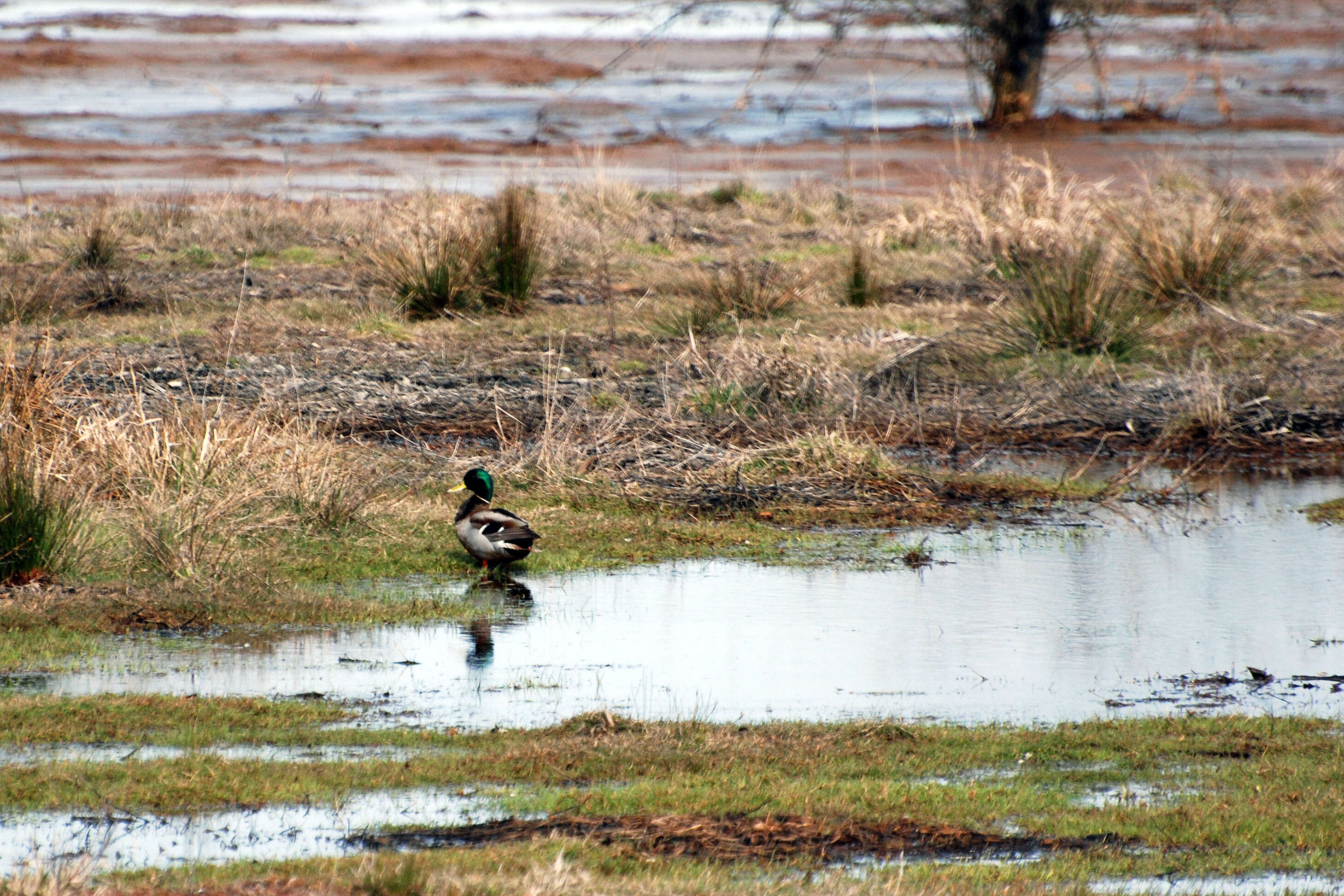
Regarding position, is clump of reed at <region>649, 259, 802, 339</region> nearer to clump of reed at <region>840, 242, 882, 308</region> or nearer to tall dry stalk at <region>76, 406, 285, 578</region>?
clump of reed at <region>840, 242, 882, 308</region>

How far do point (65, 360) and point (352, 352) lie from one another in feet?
7.41

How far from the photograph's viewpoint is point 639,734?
6.38m

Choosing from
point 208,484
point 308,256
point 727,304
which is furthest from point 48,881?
point 308,256

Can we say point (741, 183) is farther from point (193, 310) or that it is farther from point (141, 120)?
point (141, 120)

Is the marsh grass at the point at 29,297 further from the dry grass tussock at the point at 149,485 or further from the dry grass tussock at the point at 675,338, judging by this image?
the dry grass tussock at the point at 149,485

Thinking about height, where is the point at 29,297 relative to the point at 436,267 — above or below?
below

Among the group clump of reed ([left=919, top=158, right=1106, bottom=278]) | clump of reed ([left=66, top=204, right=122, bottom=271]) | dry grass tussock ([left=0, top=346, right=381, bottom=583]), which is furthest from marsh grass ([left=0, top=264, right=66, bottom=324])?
clump of reed ([left=919, top=158, right=1106, bottom=278])

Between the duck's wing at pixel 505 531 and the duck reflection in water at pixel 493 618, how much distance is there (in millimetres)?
210

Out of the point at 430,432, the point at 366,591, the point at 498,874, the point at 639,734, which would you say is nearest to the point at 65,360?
the point at 430,432

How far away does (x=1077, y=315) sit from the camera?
14.2 metres

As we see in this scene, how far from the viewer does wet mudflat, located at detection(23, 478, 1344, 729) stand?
7043 millimetres

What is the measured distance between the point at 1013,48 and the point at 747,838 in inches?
1008

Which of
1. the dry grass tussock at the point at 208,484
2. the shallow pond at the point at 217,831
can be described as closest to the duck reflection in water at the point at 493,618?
the dry grass tussock at the point at 208,484

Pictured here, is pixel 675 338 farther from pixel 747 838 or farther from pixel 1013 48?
pixel 1013 48
